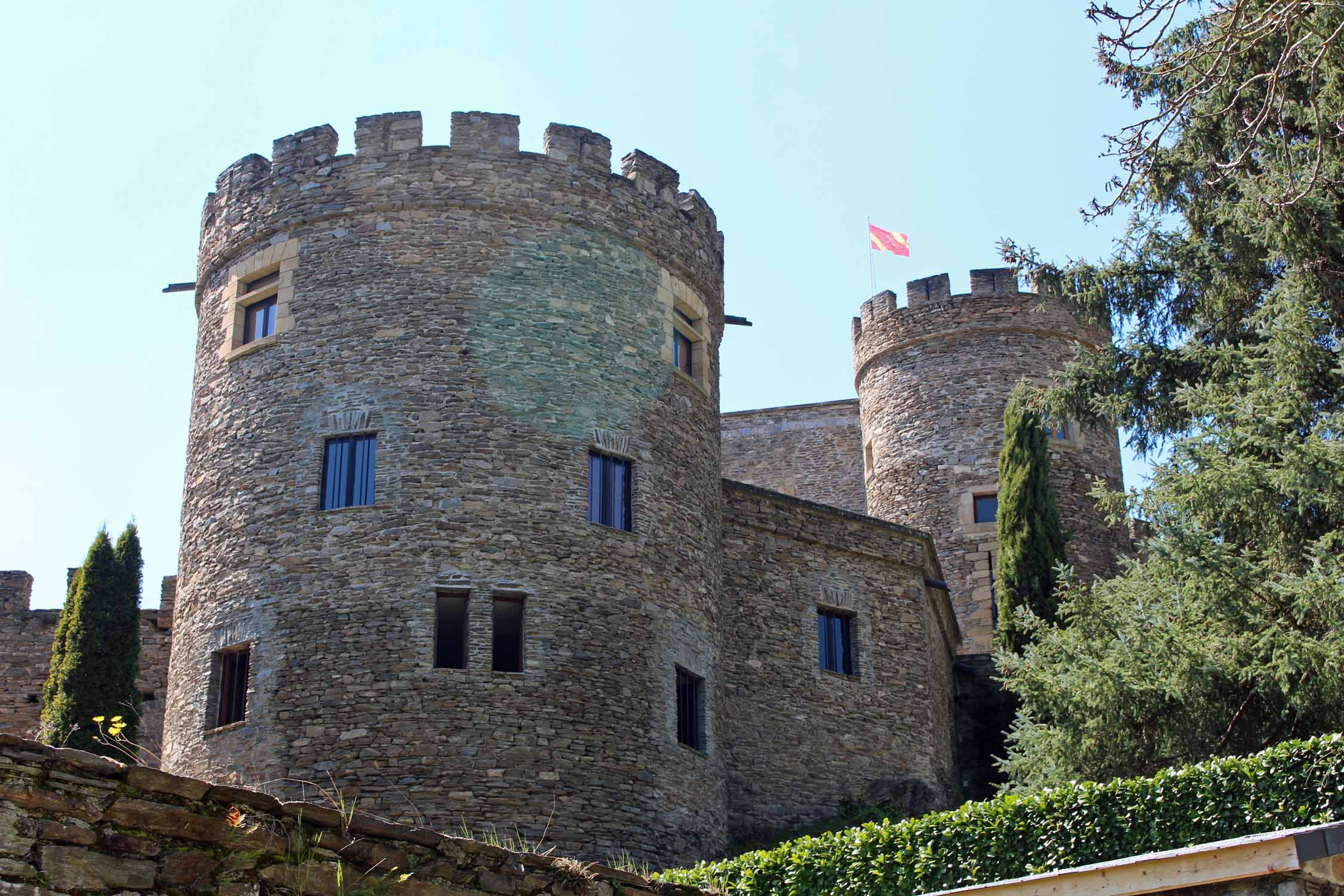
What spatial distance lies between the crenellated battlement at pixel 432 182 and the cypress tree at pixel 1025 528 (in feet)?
27.2

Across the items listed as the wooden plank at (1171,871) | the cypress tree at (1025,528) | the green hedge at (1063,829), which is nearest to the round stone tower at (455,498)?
the green hedge at (1063,829)

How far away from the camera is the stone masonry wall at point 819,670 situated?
68.1 ft

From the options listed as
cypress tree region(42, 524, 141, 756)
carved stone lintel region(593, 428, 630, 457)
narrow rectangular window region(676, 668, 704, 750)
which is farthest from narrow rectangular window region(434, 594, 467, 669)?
cypress tree region(42, 524, 141, 756)

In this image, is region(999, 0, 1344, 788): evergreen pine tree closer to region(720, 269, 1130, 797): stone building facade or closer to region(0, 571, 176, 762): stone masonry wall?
region(720, 269, 1130, 797): stone building facade

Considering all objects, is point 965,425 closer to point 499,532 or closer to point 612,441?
point 612,441

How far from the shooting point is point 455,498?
17.3 metres

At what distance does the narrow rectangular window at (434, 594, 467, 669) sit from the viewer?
1689 centimetres

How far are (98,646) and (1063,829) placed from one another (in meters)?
14.7

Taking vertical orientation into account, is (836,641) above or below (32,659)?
below

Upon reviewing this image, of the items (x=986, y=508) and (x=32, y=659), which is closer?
(x=32, y=659)

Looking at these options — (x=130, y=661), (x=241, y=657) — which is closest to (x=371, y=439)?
(x=241, y=657)

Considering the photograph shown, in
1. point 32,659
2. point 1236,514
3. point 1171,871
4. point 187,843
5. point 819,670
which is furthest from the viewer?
point 32,659

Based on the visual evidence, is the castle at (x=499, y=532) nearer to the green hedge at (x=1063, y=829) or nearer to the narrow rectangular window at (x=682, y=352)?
the narrow rectangular window at (x=682, y=352)

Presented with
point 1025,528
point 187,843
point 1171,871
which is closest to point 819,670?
point 1025,528
